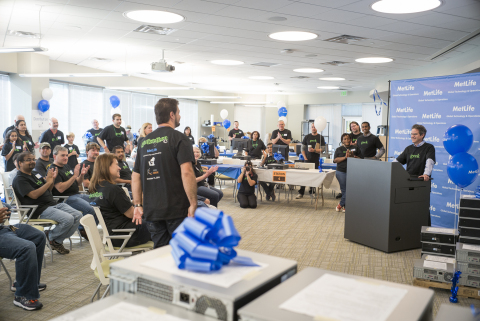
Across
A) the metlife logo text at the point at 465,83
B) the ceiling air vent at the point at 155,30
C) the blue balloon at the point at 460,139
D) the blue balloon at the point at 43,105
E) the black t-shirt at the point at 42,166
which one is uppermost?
the ceiling air vent at the point at 155,30

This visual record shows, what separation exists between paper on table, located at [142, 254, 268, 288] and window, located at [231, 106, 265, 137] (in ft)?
61.5

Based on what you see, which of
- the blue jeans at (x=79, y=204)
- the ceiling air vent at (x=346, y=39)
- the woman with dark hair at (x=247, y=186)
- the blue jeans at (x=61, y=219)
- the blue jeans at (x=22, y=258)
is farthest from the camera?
the woman with dark hair at (x=247, y=186)

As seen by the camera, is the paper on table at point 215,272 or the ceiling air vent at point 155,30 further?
the ceiling air vent at point 155,30

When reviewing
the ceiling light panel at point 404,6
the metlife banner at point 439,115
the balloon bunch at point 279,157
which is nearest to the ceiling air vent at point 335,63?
the balloon bunch at point 279,157

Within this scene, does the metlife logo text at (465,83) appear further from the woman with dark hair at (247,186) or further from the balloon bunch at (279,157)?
the woman with dark hair at (247,186)

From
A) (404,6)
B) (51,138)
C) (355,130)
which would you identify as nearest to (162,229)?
(404,6)

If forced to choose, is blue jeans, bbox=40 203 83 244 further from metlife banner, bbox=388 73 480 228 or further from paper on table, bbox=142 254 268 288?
metlife banner, bbox=388 73 480 228

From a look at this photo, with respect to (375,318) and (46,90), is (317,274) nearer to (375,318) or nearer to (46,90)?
(375,318)

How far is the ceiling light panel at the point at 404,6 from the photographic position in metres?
5.04

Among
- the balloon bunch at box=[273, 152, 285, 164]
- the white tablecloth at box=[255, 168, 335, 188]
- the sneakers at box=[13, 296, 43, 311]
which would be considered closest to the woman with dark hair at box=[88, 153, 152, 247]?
the sneakers at box=[13, 296, 43, 311]

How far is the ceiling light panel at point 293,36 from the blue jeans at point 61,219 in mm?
4564

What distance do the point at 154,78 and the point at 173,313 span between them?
1371cm

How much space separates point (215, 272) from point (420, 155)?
4.56 metres

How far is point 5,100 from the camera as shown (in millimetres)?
9602
